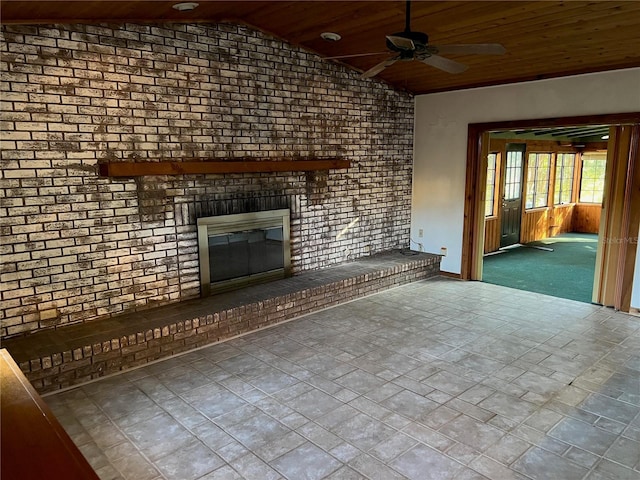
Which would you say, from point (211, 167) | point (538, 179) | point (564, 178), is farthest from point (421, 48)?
point (564, 178)

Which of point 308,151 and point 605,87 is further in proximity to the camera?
point 308,151

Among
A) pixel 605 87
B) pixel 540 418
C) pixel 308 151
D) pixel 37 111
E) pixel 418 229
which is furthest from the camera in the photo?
pixel 418 229

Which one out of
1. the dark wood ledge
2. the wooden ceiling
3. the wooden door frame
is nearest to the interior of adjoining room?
the wooden door frame

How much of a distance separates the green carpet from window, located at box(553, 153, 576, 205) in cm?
123

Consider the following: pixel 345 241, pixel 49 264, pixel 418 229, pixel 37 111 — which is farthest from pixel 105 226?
pixel 418 229

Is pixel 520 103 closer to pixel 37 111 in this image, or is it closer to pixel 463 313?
pixel 463 313

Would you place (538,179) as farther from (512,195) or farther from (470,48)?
(470,48)

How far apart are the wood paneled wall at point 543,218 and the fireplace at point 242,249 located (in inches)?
167

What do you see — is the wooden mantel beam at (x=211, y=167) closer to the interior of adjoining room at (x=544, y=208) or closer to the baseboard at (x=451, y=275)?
the baseboard at (x=451, y=275)

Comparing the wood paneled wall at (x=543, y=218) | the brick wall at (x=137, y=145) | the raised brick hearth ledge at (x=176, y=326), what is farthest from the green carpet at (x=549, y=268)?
the brick wall at (x=137, y=145)

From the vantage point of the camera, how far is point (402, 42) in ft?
9.32

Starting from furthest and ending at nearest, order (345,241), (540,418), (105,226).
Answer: (345,241) → (105,226) → (540,418)

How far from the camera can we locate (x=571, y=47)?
434 cm

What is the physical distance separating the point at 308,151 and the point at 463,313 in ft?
8.22
